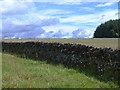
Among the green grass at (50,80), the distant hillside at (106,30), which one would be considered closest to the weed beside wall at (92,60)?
the green grass at (50,80)

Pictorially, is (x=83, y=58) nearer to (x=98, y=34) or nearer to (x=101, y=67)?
(x=101, y=67)

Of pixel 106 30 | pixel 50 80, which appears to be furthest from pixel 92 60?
pixel 106 30

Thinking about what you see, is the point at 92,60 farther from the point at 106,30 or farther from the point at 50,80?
the point at 106,30

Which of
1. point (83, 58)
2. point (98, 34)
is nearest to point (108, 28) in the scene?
point (98, 34)

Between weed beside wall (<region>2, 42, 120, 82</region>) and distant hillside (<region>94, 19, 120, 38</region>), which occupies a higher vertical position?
weed beside wall (<region>2, 42, 120, 82</region>)

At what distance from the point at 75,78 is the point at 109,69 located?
169cm

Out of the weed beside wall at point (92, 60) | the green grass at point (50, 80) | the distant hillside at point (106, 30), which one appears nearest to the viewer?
the green grass at point (50, 80)

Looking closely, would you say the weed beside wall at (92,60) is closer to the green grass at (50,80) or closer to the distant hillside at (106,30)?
the green grass at (50,80)

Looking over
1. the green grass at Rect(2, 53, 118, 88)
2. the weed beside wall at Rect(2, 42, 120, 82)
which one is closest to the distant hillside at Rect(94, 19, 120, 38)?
the weed beside wall at Rect(2, 42, 120, 82)

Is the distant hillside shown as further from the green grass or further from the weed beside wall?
the green grass

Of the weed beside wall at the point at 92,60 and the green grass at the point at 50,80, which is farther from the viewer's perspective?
the weed beside wall at the point at 92,60

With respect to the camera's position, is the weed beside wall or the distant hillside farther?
the distant hillside

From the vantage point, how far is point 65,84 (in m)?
14.9

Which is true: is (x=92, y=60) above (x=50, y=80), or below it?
above
